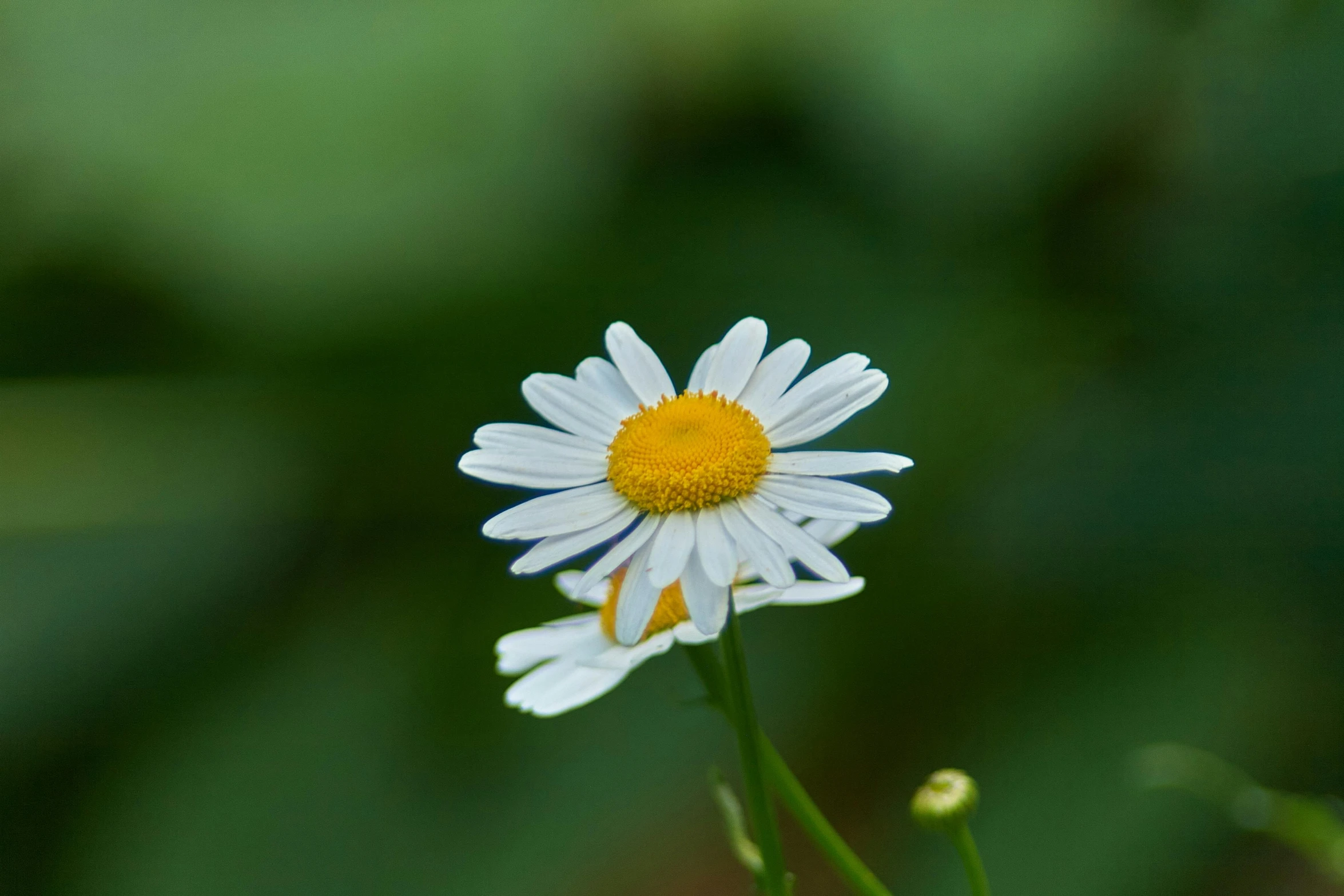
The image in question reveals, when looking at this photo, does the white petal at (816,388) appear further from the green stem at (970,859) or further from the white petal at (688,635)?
the green stem at (970,859)

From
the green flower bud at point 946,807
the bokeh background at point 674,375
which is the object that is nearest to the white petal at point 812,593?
the green flower bud at point 946,807

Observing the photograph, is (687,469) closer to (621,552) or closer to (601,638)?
(621,552)

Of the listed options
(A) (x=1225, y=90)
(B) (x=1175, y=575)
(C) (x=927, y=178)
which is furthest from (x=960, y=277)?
(B) (x=1175, y=575)

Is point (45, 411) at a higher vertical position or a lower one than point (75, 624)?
higher

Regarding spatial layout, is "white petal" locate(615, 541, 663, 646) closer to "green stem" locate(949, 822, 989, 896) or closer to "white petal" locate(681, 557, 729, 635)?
"white petal" locate(681, 557, 729, 635)

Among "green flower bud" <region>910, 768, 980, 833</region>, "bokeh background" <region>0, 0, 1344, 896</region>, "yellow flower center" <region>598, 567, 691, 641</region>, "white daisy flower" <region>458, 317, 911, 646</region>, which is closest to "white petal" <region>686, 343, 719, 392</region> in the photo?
"white daisy flower" <region>458, 317, 911, 646</region>

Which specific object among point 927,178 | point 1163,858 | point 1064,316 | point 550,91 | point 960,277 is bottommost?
point 1163,858

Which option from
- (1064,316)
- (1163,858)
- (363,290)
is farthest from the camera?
(363,290)

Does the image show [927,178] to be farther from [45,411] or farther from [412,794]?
[45,411]
